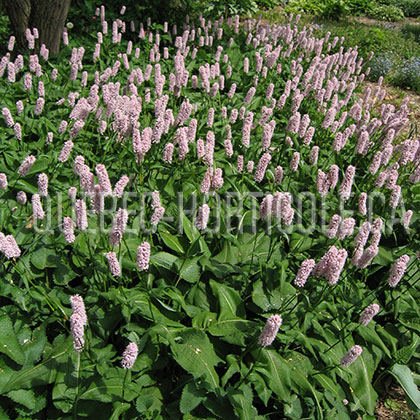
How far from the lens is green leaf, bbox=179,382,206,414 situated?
8.73 ft

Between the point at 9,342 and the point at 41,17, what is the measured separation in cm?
519

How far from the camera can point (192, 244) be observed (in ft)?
11.4

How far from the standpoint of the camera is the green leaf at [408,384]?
332 centimetres

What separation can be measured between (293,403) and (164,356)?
0.91 metres

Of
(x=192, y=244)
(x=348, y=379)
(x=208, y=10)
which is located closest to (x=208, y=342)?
(x=192, y=244)

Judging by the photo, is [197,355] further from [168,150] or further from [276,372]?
[168,150]

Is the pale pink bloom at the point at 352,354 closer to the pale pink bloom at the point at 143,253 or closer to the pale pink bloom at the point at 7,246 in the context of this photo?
the pale pink bloom at the point at 143,253

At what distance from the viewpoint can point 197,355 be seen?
9.45 feet

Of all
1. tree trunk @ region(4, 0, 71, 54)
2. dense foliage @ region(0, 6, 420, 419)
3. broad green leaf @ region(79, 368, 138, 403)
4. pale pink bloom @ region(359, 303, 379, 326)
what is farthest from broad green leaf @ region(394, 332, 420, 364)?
tree trunk @ region(4, 0, 71, 54)

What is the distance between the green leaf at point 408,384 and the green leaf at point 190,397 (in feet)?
5.14

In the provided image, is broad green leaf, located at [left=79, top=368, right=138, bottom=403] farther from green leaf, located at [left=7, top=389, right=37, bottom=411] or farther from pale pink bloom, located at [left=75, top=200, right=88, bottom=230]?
pale pink bloom, located at [left=75, top=200, right=88, bottom=230]

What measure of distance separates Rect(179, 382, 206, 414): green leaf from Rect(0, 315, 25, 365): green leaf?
3.35 feet

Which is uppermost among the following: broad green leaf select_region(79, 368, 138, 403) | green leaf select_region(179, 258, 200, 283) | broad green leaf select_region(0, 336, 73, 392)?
green leaf select_region(179, 258, 200, 283)

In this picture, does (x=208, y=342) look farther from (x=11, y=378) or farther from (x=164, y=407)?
(x=11, y=378)
